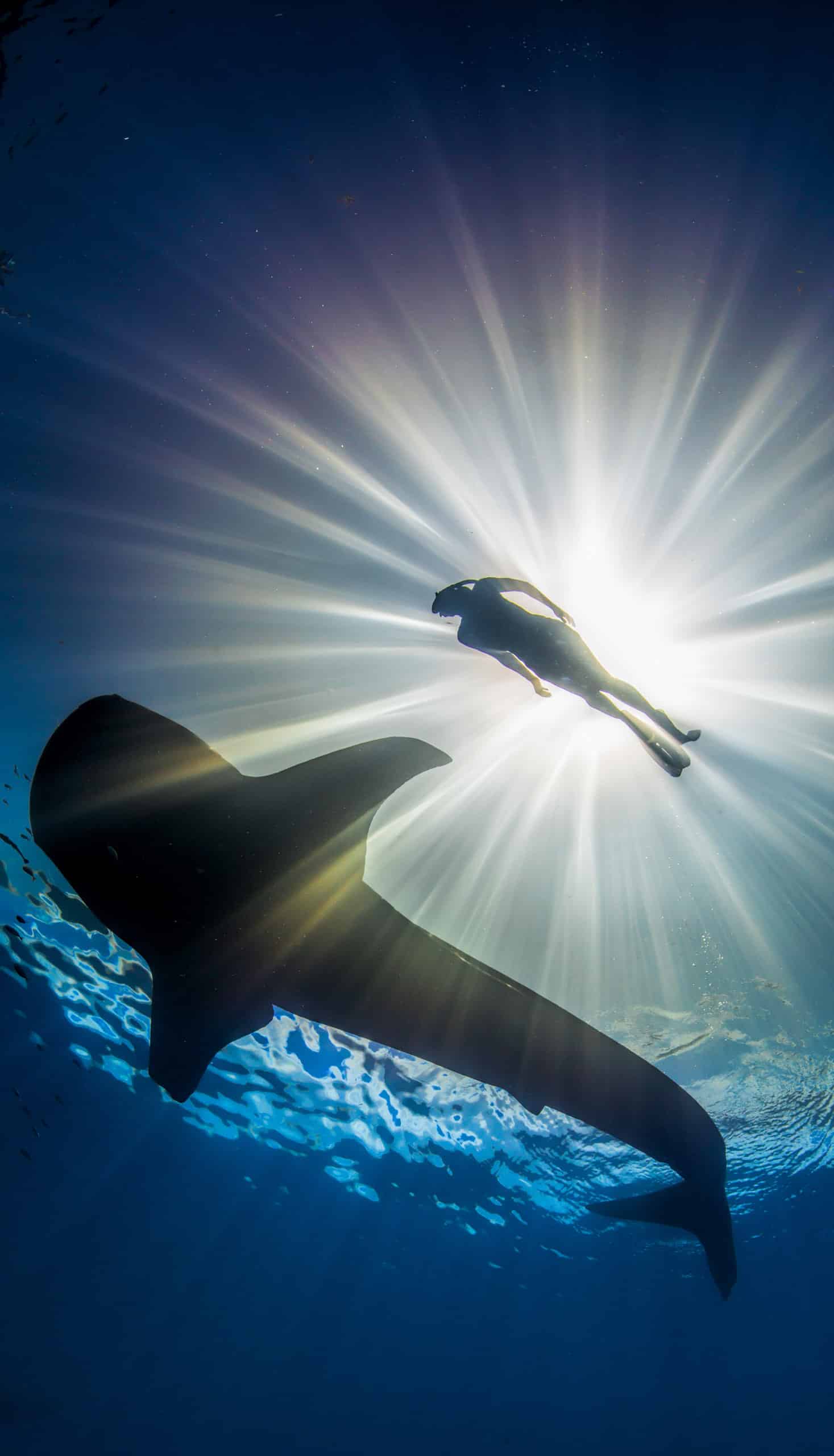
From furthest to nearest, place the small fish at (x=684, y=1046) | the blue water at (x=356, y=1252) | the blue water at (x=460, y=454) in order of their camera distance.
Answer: the blue water at (x=356, y=1252), the small fish at (x=684, y=1046), the blue water at (x=460, y=454)

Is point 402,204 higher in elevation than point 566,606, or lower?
higher

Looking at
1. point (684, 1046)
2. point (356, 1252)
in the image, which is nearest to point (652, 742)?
point (684, 1046)

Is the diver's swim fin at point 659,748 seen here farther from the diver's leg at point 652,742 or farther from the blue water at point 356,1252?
the blue water at point 356,1252

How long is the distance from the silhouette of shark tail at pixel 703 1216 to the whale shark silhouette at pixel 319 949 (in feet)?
0.04

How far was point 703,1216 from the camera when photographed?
4191mm

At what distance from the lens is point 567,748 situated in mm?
8156

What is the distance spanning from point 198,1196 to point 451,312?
94.2 feet

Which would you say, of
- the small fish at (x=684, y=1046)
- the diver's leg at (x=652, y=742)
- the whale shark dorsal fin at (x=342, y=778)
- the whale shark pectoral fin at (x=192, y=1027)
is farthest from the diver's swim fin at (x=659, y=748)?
the small fish at (x=684, y=1046)

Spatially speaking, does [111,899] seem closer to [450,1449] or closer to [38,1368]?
[38,1368]

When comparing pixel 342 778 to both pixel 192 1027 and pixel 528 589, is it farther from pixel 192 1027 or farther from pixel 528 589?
pixel 192 1027

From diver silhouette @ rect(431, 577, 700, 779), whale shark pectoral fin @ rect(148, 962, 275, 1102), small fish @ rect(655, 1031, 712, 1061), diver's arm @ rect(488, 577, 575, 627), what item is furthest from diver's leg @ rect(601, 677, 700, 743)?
small fish @ rect(655, 1031, 712, 1061)

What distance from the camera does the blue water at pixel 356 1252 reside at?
14547 mm

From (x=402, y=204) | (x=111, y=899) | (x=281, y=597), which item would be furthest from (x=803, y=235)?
(x=111, y=899)

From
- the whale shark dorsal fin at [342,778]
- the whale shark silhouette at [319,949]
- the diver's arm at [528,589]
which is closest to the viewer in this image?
the whale shark silhouette at [319,949]
